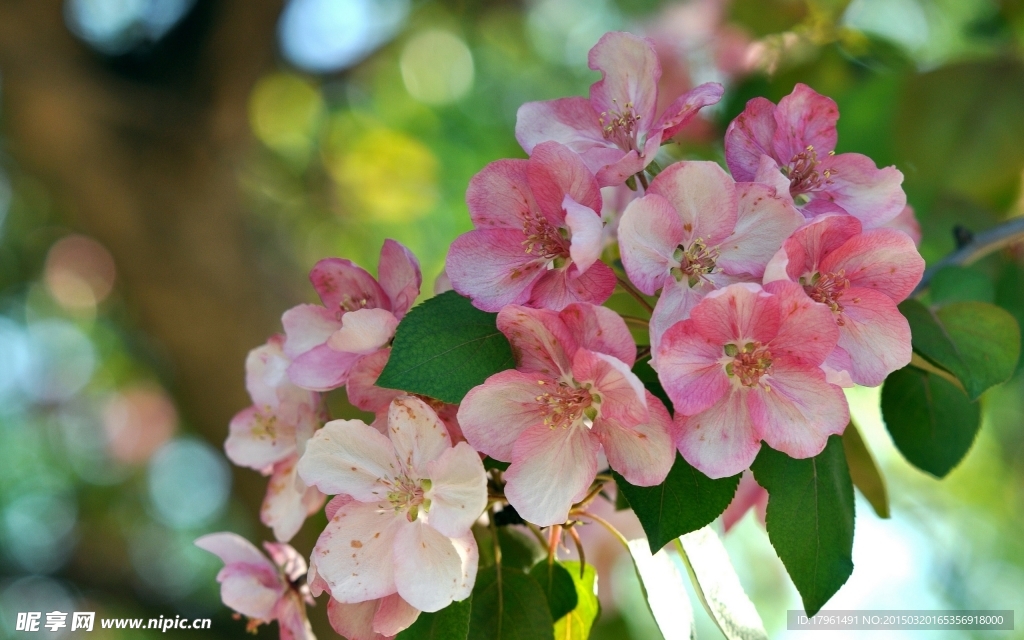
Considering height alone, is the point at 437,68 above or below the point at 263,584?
below

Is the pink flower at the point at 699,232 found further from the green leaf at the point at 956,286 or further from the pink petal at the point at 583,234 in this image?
the green leaf at the point at 956,286

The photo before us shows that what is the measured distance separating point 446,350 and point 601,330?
132 mm

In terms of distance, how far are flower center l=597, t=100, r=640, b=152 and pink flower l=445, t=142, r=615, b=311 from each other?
11 cm

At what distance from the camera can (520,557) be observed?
3.05ft

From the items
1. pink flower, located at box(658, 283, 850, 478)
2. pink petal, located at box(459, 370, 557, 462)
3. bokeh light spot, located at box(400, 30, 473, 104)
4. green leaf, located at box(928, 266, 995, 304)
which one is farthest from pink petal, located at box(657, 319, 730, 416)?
bokeh light spot, located at box(400, 30, 473, 104)

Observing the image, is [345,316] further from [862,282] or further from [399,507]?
[862,282]

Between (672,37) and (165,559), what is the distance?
130 inches

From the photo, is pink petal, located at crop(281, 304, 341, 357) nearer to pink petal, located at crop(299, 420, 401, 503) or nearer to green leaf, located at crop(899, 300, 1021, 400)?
pink petal, located at crop(299, 420, 401, 503)

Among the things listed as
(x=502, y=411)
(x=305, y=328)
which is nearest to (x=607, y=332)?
(x=502, y=411)

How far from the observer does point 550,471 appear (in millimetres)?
697

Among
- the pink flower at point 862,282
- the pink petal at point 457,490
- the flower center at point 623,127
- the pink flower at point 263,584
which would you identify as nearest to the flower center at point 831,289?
the pink flower at point 862,282

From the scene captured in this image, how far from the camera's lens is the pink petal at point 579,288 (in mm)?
702

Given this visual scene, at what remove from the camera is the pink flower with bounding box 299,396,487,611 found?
27.6 inches

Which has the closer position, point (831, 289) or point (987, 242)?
point (831, 289)
